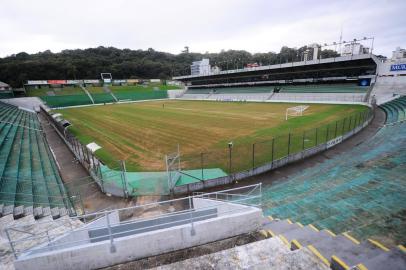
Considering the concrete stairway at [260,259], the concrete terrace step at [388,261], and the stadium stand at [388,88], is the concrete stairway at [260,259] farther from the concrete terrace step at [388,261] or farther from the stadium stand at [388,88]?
the stadium stand at [388,88]

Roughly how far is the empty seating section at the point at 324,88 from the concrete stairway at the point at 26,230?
5686 cm

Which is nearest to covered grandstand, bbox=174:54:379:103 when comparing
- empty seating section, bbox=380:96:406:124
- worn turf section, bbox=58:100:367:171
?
empty seating section, bbox=380:96:406:124

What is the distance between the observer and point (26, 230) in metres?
6.96

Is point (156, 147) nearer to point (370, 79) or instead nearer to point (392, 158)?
point (392, 158)

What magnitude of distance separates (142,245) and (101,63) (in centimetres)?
13444

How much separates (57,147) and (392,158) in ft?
94.9

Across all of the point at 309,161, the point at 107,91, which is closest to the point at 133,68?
the point at 107,91

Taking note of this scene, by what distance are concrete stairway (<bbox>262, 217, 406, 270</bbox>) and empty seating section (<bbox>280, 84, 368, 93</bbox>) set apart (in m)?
52.2

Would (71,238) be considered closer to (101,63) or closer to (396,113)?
(396,113)

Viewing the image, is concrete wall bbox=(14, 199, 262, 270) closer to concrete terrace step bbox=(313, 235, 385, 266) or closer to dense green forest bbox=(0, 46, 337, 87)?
concrete terrace step bbox=(313, 235, 385, 266)

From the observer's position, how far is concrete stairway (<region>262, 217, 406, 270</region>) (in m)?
4.41

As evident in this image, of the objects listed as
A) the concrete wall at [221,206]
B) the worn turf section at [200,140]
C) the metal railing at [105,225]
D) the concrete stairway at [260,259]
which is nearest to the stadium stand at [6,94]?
the worn turf section at [200,140]

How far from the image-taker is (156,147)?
20969 mm

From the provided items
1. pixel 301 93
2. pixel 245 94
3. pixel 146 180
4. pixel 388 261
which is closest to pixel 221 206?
pixel 388 261
